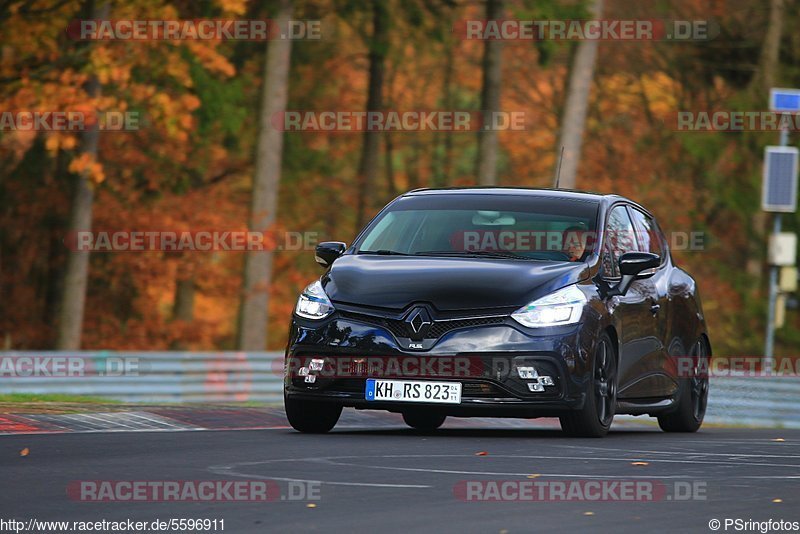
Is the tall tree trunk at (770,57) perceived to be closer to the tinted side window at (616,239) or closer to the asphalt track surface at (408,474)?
the tinted side window at (616,239)

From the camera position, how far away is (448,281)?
11680 millimetres

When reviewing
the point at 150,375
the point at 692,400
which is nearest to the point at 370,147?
the point at 150,375

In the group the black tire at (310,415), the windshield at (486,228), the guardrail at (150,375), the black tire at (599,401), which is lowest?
the guardrail at (150,375)

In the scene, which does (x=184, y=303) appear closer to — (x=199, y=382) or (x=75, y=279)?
(x=75, y=279)

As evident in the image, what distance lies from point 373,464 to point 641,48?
33727 mm

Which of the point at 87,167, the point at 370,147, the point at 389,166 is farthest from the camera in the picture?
the point at 389,166

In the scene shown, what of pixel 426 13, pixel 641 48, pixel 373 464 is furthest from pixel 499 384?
pixel 641 48

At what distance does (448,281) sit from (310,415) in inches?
60.2

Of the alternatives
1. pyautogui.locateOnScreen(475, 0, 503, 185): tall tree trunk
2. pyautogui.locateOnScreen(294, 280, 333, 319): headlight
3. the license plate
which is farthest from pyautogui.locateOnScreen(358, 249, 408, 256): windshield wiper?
pyautogui.locateOnScreen(475, 0, 503, 185): tall tree trunk

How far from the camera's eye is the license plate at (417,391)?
11609mm

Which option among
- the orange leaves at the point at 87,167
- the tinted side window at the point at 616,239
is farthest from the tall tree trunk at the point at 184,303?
the tinted side window at the point at 616,239

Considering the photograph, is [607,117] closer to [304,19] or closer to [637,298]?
[304,19]

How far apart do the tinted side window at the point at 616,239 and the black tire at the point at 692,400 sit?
1466mm

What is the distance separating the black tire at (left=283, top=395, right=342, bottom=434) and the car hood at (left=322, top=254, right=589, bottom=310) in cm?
86
